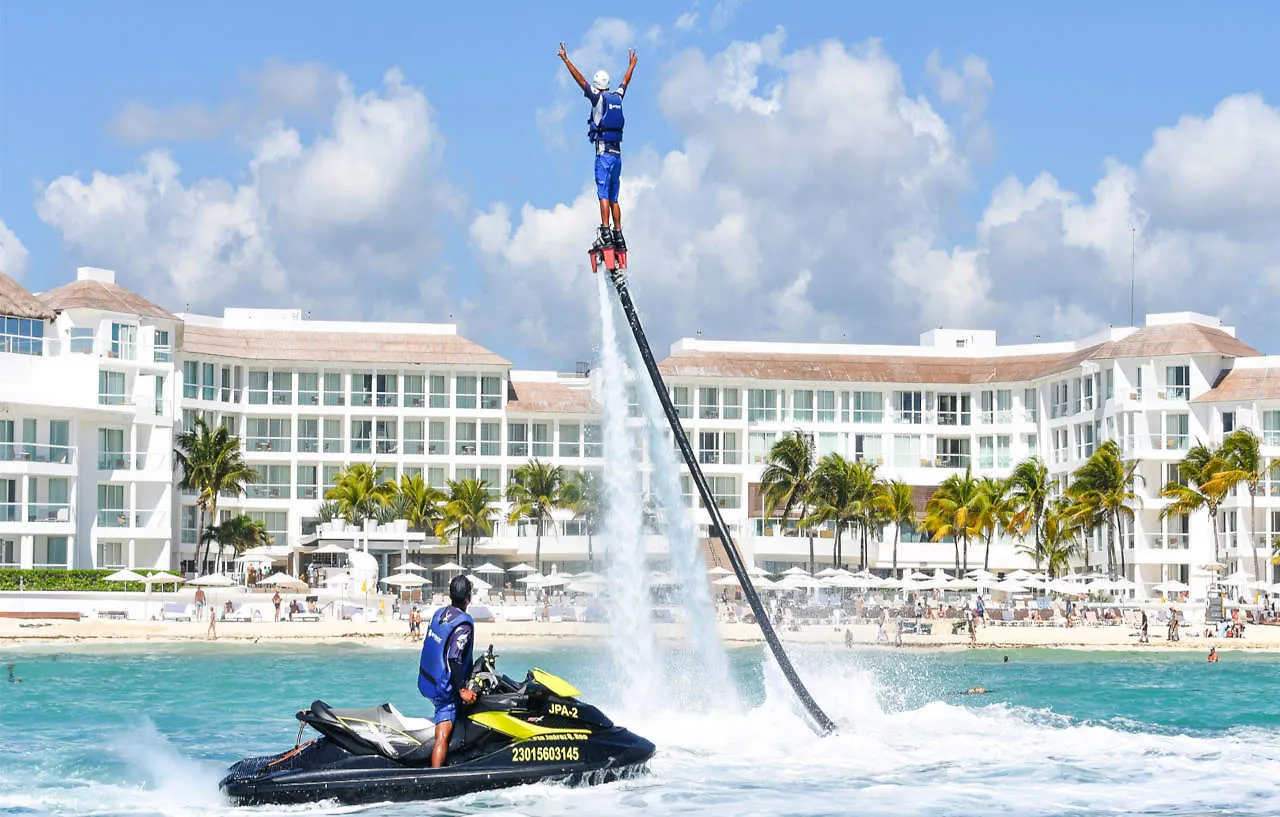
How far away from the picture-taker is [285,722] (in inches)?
1182

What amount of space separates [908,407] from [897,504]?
31.3ft

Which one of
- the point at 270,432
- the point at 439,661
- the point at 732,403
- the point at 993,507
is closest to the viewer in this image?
the point at 439,661

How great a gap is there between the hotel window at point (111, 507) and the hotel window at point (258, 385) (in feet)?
47.6

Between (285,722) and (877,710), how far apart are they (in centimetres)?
1083

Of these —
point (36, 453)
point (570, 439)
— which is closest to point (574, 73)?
point (36, 453)

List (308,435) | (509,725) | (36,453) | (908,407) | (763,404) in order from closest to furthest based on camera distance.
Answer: (509,725)
(36,453)
(308,435)
(763,404)
(908,407)

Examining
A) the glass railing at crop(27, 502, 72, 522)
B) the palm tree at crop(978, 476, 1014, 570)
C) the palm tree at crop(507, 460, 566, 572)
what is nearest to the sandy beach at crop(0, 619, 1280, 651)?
the glass railing at crop(27, 502, 72, 522)

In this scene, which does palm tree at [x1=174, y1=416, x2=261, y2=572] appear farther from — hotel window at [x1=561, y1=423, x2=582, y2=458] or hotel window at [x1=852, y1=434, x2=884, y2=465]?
hotel window at [x1=852, y1=434, x2=884, y2=465]

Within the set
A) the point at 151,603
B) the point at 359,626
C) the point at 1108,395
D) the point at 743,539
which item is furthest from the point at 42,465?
the point at 1108,395

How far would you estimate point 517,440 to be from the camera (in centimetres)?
9538

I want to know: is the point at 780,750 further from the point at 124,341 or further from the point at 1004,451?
the point at 1004,451

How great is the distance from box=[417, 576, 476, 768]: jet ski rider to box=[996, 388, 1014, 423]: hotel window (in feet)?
270

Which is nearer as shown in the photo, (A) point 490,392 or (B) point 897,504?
(B) point 897,504

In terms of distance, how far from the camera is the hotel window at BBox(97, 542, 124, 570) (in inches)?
3083
